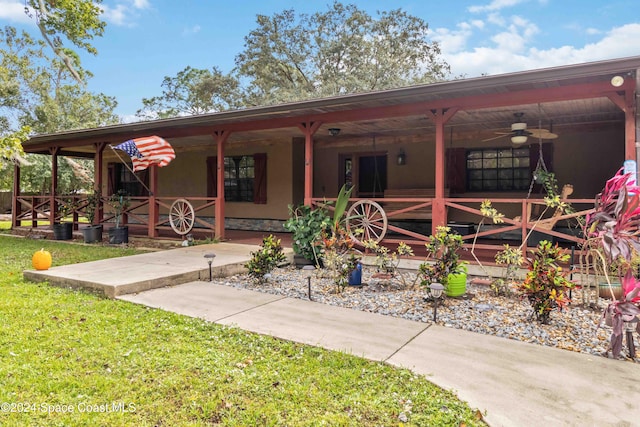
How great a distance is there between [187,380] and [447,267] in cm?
270

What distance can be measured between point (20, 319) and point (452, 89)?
16.2 feet

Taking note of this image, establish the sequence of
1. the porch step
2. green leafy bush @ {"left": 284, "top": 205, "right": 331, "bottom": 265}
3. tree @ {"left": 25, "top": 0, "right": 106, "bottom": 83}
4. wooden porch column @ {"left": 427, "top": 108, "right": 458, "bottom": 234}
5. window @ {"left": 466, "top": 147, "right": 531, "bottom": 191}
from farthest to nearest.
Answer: tree @ {"left": 25, "top": 0, "right": 106, "bottom": 83} → window @ {"left": 466, "top": 147, "right": 531, "bottom": 191} → green leafy bush @ {"left": 284, "top": 205, "right": 331, "bottom": 265} → wooden porch column @ {"left": 427, "top": 108, "right": 458, "bottom": 234} → the porch step

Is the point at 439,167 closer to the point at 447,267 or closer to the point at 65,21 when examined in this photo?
the point at 447,267

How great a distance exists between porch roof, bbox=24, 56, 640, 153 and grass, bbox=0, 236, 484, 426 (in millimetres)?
3623

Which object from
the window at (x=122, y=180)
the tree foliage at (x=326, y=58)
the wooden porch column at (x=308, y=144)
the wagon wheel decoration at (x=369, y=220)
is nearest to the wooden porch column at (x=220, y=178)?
the wooden porch column at (x=308, y=144)

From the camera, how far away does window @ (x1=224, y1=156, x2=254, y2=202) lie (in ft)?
35.0

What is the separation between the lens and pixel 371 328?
3.40 m

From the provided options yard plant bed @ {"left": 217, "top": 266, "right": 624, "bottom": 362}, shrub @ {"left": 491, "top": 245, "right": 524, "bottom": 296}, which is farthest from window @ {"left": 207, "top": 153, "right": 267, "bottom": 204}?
shrub @ {"left": 491, "top": 245, "right": 524, "bottom": 296}

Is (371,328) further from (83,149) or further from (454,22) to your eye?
(454,22)

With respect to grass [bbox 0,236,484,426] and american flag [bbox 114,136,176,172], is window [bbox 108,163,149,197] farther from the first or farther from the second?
grass [bbox 0,236,484,426]

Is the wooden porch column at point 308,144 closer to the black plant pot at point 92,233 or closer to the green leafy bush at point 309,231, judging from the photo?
the green leafy bush at point 309,231

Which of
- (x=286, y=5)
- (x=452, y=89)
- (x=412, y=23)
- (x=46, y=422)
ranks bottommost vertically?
(x=46, y=422)

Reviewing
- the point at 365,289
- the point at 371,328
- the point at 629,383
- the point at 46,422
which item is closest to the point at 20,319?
the point at 46,422

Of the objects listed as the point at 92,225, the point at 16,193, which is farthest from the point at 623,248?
the point at 16,193
